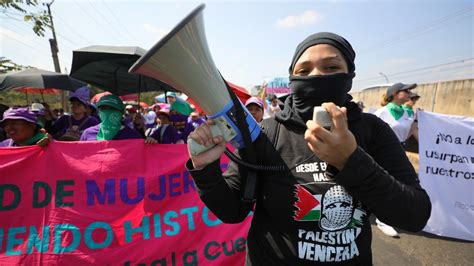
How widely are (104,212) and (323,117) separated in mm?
2397

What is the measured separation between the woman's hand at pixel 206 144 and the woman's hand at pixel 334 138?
1.17 feet

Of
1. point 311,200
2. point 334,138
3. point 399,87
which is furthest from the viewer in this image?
point 399,87

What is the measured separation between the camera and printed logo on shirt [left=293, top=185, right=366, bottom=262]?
101 cm

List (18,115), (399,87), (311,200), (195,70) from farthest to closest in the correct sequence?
(399,87) → (18,115) → (311,200) → (195,70)

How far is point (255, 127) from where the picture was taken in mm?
1100

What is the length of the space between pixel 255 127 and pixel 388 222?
590mm

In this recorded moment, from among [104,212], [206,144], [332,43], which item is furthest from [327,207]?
[104,212]

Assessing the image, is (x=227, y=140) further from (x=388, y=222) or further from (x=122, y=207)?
(x=122, y=207)

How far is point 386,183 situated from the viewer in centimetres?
83

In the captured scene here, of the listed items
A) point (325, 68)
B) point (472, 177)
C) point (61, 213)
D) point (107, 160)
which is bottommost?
point (61, 213)

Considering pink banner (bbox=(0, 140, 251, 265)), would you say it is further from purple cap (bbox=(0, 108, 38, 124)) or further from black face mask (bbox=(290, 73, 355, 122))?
black face mask (bbox=(290, 73, 355, 122))

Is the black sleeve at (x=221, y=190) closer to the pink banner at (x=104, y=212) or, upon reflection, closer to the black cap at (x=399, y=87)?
the pink banner at (x=104, y=212)

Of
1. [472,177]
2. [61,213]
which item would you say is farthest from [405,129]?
[61,213]

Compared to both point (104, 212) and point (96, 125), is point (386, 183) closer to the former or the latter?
point (104, 212)
